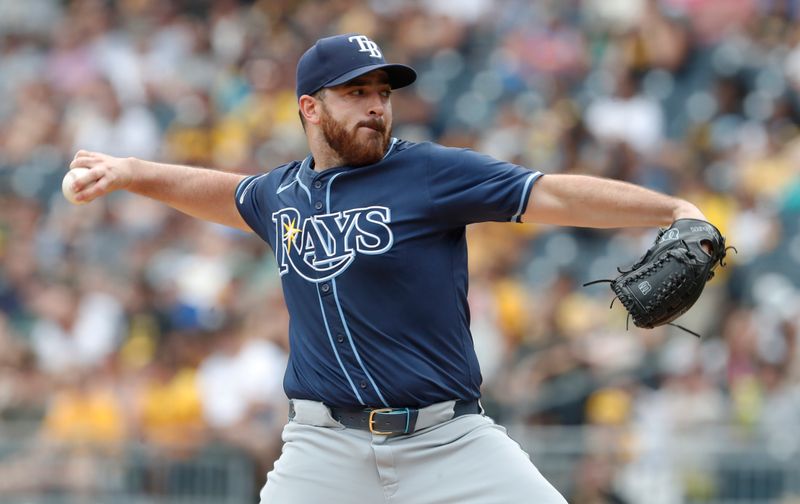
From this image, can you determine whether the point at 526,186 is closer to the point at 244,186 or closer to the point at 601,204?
the point at 601,204

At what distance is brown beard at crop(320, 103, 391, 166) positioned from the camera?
4.55 metres

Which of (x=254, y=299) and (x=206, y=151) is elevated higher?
(x=206, y=151)

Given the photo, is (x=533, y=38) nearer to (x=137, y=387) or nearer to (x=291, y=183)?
(x=137, y=387)

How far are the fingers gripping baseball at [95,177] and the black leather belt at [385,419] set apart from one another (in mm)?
1232

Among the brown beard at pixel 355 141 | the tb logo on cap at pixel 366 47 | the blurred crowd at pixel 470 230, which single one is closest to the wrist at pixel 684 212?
the brown beard at pixel 355 141

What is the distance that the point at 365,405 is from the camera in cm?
442

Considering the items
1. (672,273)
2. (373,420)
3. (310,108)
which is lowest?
(373,420)

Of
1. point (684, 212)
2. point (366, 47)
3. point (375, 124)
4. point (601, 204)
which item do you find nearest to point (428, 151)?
point (375, 124)

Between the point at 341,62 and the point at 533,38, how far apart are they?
7659 mm

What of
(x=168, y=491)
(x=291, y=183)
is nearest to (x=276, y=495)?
(x=291, y=183)

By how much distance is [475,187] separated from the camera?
14.4 ft

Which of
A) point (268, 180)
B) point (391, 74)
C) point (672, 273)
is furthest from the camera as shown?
point (268, 180)

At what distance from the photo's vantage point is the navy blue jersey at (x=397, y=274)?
4.39m

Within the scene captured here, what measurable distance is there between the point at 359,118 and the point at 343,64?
0.65 feet
